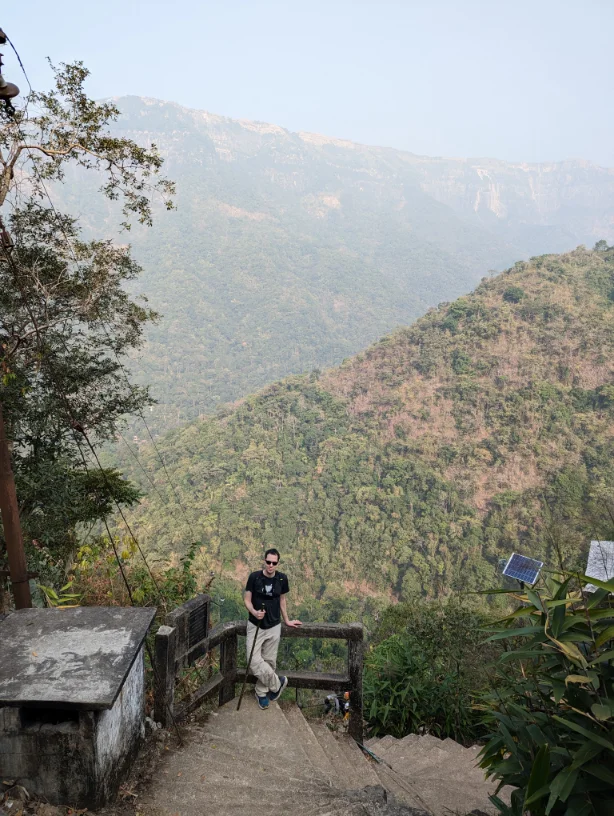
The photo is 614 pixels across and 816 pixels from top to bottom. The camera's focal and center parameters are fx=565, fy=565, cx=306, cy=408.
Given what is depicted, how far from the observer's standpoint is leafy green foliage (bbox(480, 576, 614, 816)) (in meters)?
1.95

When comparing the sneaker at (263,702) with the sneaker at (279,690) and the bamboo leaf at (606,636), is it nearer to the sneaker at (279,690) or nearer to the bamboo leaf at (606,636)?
the sneaker at (279,690)

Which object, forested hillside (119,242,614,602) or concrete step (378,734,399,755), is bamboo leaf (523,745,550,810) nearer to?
concrete step (378,734,399,755)

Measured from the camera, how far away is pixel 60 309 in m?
8.66

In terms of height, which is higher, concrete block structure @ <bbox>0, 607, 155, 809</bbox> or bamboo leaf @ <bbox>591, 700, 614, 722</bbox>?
bamboo leaf @ <bbox>591, 700, 614, 722</bbox>

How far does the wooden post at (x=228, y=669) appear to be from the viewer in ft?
13.8

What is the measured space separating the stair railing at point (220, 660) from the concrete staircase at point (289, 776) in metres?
0.16

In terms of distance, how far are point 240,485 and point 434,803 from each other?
3854 centimetres

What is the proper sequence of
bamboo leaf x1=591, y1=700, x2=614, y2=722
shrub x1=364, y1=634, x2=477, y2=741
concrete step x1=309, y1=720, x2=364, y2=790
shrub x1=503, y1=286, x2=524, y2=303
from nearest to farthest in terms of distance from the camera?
bamboo leaf x1=591, y1=700, x2=614, y2=722, concrete step x1=309, y1=720, x2=364, y2=790, shrub x1=364, y1=634, x2=477, y2=741, shrub x1=503, y1=286, x2=524, y2=303

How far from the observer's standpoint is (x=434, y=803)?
3490 millimetres

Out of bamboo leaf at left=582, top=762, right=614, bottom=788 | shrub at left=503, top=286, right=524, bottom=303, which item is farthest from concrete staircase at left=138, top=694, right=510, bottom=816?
shrub at left=503, top=286, right=524, bottom=303

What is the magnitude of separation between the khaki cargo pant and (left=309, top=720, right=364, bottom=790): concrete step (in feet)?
1.50

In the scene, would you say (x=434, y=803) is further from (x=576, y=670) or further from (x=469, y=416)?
(x=469, y=416)

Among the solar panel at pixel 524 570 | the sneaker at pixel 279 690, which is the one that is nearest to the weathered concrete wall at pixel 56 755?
the sneaker at pixel 279 690

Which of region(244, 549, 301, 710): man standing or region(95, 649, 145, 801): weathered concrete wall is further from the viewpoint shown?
region(244, 549, 301, 710): man standing
